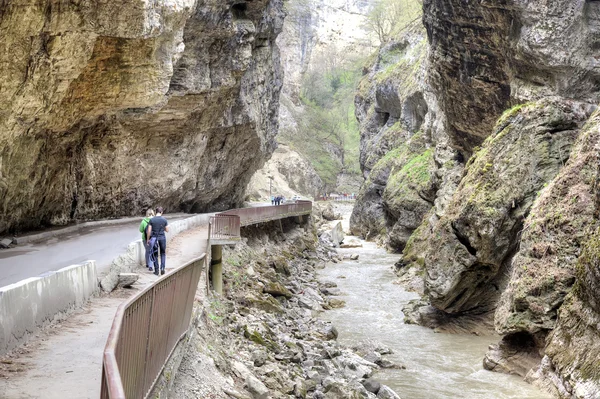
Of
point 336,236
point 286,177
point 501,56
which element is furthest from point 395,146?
point 286,177

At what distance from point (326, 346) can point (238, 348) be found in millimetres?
3458

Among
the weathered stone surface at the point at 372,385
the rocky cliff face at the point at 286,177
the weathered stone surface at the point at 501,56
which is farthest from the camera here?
the rocky cliff face at the point at 286,177

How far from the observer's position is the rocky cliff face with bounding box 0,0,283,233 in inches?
583

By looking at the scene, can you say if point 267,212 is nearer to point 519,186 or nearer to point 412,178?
point 412,178

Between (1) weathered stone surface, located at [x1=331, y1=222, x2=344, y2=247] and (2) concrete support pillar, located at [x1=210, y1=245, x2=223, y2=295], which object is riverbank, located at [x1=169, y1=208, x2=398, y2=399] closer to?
(2) concrete support pillar, located at [x1=210, y1=245, x2=223, y2=295]

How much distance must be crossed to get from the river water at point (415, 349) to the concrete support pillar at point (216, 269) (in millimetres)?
4052

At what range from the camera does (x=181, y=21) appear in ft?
59.3

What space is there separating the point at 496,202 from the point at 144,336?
1420 cm

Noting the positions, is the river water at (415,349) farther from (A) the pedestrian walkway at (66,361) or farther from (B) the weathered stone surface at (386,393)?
(A) the pedestrian walkway at (66,361)

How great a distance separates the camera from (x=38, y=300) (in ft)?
28.6

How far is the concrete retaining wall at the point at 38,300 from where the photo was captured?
7.70 m

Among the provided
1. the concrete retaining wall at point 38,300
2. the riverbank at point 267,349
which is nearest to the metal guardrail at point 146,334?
the riverbank at point 267,349

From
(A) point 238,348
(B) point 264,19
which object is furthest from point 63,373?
(B) point 264,19

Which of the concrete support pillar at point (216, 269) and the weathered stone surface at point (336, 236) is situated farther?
the weathered stone surface at point (336, 236)
